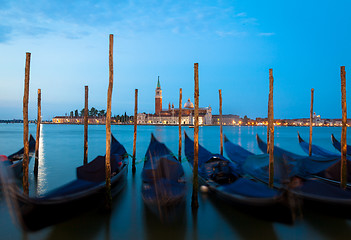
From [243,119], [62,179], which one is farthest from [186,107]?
[62,179]

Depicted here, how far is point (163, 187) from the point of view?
409 cm

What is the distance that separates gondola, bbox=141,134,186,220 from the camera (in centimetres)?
391

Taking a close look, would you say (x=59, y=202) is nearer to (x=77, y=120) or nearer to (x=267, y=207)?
(x=267, y=207)

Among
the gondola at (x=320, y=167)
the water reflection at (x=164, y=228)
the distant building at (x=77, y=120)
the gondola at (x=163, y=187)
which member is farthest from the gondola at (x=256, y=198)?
the distant building at (x=77, y=120)

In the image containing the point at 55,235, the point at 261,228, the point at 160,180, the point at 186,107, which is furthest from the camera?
the point at 186,107

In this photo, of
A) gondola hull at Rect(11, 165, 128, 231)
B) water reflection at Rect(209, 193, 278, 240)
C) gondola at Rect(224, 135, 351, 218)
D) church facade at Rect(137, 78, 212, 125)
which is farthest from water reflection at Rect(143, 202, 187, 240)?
church facade at Rect(137, 78, 212, 125)

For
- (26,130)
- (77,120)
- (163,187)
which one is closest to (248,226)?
(163,187)

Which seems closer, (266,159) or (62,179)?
(266,159)

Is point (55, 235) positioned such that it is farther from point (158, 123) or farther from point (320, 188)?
point (158, 123)

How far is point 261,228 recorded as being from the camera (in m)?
3.90

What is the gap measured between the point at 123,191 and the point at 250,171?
301 cm

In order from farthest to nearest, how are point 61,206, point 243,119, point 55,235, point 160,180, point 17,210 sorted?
1. point 243,119
2. point 160,180
3. point 55,235
4. point 61,206
5. point 17,210

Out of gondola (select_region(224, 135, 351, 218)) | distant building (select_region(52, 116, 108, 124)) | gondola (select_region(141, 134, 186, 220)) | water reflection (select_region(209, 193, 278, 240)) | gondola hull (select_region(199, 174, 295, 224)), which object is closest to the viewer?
gondola hull (select_region(199, 174, 295, 224))

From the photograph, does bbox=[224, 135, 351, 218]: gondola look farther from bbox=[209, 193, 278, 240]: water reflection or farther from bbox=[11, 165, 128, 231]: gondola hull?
bbox=[11, 165, 128, 231]: gondola hull
